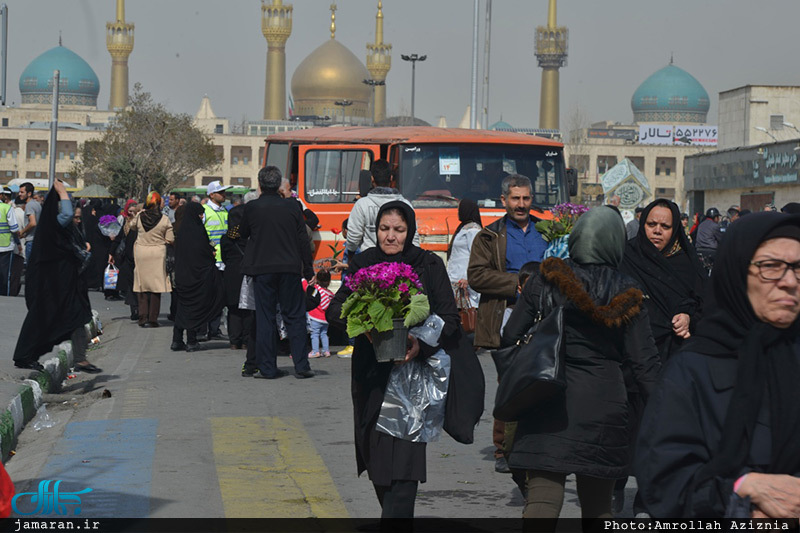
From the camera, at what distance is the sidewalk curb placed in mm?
7582

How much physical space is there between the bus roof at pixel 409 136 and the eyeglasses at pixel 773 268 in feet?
35.4

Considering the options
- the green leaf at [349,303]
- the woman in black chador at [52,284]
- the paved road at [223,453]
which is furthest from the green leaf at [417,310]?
the woman in black chador at [52,284]

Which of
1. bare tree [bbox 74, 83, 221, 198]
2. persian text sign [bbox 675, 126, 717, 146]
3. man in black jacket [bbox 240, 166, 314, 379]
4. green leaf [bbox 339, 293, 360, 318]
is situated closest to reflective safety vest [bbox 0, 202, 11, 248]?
man in black jacket [bbox 240, 166, 314, 379]

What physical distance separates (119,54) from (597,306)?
127m

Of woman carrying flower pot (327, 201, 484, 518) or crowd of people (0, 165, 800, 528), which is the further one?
woman carrying flower pot (327, 201, 484, 518)

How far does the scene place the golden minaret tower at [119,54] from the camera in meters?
125

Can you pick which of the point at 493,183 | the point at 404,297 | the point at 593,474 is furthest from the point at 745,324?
the point at 493,183

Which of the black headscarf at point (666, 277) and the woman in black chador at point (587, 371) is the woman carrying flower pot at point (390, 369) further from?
the black headscarf at point (666, 277)

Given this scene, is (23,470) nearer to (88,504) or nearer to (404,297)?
(88,504)

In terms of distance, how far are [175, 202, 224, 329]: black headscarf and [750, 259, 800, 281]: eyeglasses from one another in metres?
10.2

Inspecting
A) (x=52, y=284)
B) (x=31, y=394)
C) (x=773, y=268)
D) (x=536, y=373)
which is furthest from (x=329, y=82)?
(x=773, y=268)

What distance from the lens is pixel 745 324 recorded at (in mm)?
2852

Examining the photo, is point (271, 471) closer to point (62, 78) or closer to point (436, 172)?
point (436, 172)

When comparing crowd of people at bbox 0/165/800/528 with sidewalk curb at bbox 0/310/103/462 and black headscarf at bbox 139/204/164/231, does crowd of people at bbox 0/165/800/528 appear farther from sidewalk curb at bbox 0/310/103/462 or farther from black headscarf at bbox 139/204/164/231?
black headscarf at bbox 139/204/164/231
